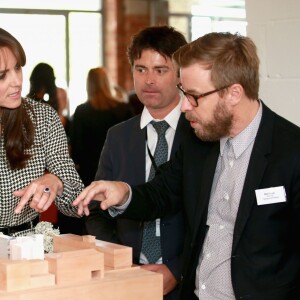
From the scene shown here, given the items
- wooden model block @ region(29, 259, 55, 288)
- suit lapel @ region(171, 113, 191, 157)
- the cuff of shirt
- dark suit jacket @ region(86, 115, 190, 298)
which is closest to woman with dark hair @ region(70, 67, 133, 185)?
dark suit jacket @ region(86, 115, 190, 298)

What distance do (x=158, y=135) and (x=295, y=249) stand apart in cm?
81

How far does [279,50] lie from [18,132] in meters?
1.11

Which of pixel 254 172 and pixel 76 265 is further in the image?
pixel 254 172

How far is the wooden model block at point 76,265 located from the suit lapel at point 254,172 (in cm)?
49

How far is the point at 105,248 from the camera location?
6.61 ft

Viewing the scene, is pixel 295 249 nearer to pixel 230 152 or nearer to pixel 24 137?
pixel 230 152

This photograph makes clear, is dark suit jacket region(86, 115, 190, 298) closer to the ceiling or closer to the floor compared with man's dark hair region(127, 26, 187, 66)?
closer to the floor

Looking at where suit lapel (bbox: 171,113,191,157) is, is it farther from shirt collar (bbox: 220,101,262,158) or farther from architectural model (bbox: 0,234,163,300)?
architectural model (bbox: 0,234,163,300)

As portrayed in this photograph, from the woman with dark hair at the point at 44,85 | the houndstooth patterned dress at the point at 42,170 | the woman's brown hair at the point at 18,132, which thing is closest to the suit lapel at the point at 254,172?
the houndstooth patterned dress at the point at 42,170

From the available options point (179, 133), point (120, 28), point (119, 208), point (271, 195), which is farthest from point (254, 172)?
point (120, 28)

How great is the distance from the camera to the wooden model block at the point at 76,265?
1.82 m

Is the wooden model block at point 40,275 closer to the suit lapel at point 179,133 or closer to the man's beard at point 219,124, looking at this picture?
the man's beard at point 219,124

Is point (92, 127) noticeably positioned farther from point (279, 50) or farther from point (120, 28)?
point (120, 28)

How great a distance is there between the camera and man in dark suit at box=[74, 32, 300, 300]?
2.17 m
